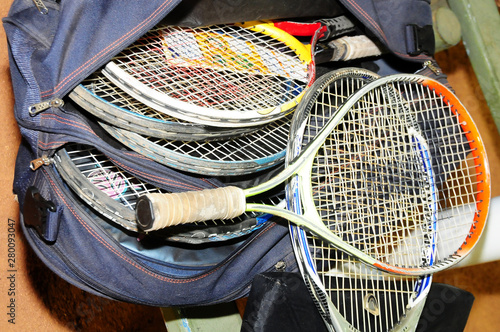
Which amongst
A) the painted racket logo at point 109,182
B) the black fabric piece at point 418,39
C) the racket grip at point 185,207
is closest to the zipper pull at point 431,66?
the black fabric piece at point 418,39

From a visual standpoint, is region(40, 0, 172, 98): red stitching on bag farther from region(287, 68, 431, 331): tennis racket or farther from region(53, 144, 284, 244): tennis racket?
region(287, 68, 431, 331): tennis racket

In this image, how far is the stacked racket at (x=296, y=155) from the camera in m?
0.83

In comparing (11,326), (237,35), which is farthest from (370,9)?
(11,326)

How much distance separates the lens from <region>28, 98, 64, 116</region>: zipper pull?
74cm

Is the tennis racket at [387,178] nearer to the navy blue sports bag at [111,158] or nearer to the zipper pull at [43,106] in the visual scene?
the navy blue sports bag at [111,158]

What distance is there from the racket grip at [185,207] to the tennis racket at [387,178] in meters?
0.05

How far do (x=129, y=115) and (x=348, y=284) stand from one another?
0.52m

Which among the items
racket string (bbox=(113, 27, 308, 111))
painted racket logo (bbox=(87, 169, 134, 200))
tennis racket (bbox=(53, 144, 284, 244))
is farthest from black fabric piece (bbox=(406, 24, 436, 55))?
painted racket logo (bbox=(87, 169, 134, 200))

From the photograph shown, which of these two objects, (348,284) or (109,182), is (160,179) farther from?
(348,284)

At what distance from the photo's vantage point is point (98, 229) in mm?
838

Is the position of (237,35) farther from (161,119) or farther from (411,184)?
(411,184)

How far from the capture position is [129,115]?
31.8 inches

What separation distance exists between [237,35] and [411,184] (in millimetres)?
472

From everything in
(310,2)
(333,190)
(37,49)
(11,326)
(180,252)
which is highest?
(310,2)
